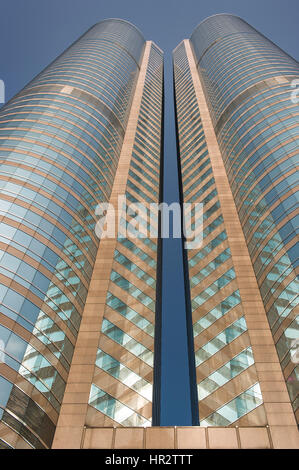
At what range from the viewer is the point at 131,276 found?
40.7 meters

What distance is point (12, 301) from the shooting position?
2639 cm

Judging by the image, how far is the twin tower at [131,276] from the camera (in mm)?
25359

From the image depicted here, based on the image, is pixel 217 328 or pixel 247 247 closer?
pixel 217 328

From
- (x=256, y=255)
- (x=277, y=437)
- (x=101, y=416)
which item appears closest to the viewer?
(x=277, y=437)

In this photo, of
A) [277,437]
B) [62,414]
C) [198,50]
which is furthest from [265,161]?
[198,50]

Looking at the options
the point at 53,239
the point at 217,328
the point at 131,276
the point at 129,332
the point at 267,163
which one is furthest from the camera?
the point at 267,163

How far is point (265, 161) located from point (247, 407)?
2619 cm

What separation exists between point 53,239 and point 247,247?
2007 centimetres

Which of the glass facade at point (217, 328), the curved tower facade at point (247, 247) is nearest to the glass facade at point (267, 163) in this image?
the curved tower facade at point (247, 247)

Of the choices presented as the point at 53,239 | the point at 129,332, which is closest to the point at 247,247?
the point at 129,332

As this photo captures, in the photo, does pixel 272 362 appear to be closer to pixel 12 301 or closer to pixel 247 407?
pixel 247 407

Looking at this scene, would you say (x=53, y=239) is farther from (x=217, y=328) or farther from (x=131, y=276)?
(x=217, y=328)

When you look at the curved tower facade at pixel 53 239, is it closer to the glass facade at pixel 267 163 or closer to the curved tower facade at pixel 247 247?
Result: the curved tower facade at pixel 247 247

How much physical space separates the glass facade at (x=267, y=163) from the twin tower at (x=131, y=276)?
0.63 ft
